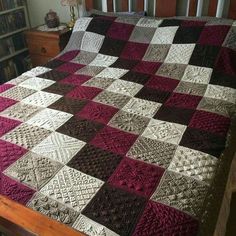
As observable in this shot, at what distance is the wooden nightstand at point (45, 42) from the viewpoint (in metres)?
2.70

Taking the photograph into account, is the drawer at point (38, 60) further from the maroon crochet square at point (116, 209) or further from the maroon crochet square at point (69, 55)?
the maroon crochet square at point (116, 209)

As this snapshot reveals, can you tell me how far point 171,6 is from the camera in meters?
2.38

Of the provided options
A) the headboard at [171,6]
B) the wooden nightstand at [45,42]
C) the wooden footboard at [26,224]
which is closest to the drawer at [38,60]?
the wooden nightstand at [45,42]

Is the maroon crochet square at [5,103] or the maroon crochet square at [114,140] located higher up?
the maroon crochet square at [5,103]

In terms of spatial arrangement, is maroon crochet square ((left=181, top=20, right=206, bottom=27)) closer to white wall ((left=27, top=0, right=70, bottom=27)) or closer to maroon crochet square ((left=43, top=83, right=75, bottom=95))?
maroon crochet square ((left=43, top=83, right=75, bottom=95))

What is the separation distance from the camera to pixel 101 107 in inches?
63.2

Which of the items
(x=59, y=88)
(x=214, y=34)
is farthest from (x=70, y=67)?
(x=214, y=34)

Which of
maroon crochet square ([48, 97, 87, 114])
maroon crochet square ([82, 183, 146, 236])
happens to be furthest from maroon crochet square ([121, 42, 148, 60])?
maroon crochet square ([82, 183, 146, 236])

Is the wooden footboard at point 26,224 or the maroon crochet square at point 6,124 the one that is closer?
the wooden footboard at point 26,224

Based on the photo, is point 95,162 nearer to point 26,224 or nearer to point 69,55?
point 26,224

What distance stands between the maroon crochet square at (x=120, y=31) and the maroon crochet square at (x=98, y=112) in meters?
0.86

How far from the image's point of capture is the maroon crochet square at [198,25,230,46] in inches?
78.1

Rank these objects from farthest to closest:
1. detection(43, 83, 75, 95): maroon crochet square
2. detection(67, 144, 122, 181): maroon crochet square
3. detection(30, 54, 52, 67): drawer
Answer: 1. detection(30, 54, 52, 67): drawer
2. detection(43, 83, 75, 95): maroon crochet square
3. detection(67, 144, 122, 181): maroon crochet square

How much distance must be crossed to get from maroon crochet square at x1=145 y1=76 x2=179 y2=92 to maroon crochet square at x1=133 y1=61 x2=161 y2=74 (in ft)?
0.35
